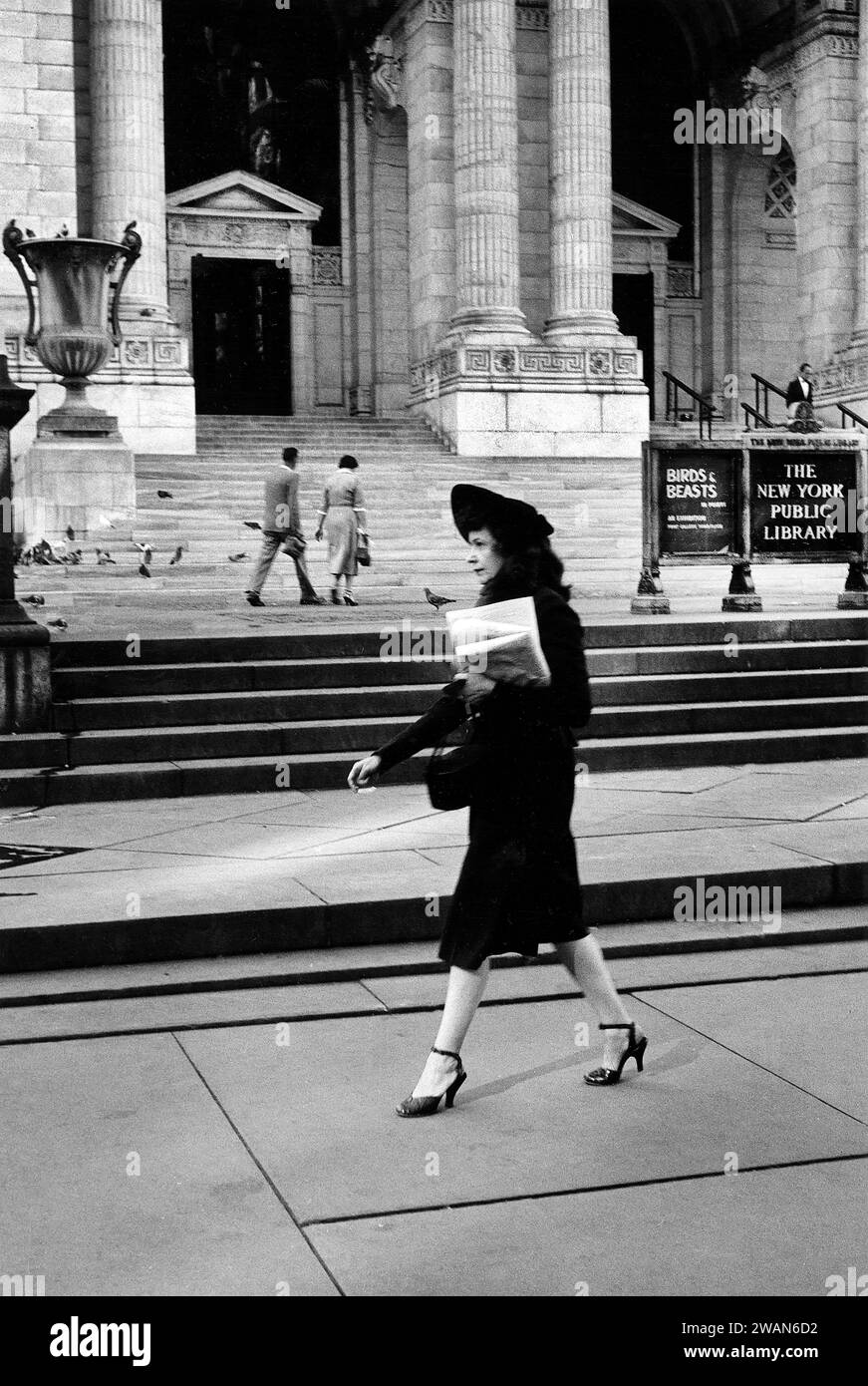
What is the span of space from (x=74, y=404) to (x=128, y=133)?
849cm

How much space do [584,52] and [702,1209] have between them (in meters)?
28.2

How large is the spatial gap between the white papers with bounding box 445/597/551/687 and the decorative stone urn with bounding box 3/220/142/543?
1475 cm

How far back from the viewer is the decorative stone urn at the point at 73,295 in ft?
61.3

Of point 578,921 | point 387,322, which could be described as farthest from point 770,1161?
point 387,322

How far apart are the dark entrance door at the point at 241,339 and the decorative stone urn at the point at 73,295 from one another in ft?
45.5

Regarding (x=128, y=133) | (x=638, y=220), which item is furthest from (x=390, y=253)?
(x=128, y=133)

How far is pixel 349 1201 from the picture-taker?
4309mm

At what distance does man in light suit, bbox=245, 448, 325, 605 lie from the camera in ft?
55.8

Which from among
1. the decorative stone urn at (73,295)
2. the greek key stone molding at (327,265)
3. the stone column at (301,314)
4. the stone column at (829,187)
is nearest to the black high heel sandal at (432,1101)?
the decorative stone urn at (73,295)

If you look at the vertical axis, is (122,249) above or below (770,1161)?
above

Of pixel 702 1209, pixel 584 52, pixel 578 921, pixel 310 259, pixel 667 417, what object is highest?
pixel 584 52
